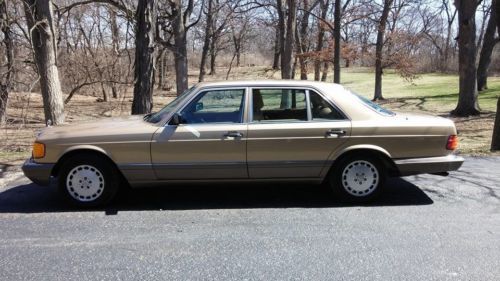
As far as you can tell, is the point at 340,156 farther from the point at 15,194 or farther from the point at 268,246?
the point at 15,194

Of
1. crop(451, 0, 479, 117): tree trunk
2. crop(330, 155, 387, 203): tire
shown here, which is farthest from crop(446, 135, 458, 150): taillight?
crop(451, 0, 479, 117): tree trunk

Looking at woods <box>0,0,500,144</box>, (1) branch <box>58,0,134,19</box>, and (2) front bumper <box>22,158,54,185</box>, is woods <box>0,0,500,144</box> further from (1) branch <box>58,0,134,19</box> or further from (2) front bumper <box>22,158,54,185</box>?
(2) front bumper <box>22,158,54,185</box>

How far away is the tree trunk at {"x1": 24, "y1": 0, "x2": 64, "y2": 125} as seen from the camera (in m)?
10.4

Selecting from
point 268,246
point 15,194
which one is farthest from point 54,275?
point 15,194

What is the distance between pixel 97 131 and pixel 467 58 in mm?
14093

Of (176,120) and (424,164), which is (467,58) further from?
(176,120)

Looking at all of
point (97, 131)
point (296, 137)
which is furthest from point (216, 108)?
point (97, 131)

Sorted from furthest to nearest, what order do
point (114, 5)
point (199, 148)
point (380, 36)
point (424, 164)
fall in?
point (380, 36) < point (114, 5) < point (424, 164) < point (199, 148)

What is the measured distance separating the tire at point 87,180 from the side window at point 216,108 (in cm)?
109

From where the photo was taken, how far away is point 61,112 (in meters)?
11.3

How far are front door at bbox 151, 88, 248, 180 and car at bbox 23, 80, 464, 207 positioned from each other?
0.4 inches

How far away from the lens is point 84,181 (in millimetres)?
5508

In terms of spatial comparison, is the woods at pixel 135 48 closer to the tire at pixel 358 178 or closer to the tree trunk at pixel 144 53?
the tree trunk at pixel 144 53

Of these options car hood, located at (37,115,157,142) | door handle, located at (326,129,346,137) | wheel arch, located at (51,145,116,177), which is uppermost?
car hood, located at (37,115,157,142)
